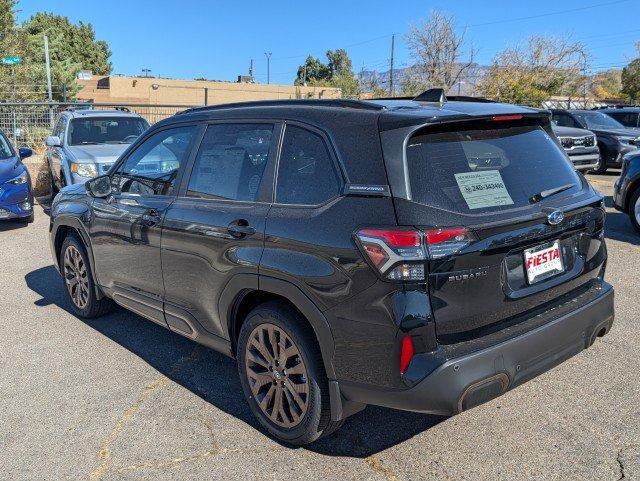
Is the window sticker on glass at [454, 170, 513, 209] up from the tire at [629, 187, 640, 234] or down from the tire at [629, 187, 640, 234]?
up

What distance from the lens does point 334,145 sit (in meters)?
3.01

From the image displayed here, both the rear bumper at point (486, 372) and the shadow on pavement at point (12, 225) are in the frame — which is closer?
the rear bumper at point (486, 372)

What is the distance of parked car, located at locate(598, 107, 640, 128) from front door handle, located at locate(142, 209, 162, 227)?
664 inches

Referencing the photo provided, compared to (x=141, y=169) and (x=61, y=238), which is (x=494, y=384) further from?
(x=61, y=238)

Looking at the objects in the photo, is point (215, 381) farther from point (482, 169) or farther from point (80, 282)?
point (482, 169)

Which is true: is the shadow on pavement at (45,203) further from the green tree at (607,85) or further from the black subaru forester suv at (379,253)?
the green tree at (607,85)

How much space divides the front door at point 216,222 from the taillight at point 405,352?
3.20ft

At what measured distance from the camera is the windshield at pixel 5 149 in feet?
31.7

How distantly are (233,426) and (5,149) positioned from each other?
8.38 m

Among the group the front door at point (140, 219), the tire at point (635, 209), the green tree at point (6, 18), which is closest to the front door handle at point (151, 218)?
the front door at point (140, 219)

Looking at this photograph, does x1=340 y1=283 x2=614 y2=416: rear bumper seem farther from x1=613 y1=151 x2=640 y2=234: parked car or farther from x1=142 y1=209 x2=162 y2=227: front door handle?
x1=613 y1=151 x2=640 y2=234: parked car

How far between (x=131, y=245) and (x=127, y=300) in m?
0.49

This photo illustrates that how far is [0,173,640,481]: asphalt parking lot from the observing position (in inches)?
120

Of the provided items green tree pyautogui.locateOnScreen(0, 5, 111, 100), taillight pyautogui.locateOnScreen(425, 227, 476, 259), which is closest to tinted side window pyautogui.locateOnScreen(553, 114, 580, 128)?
taillight pyautogui.locateOnScreen(425, 227, 476, 259)
